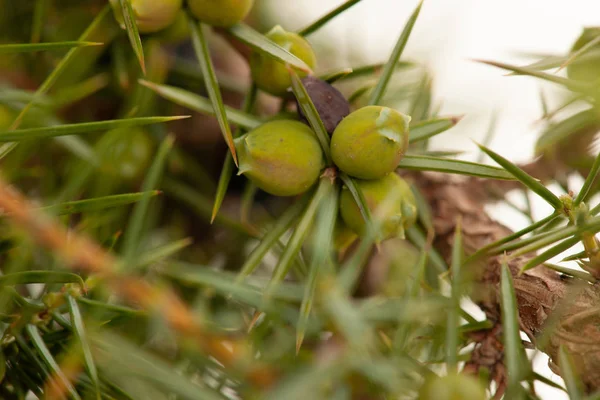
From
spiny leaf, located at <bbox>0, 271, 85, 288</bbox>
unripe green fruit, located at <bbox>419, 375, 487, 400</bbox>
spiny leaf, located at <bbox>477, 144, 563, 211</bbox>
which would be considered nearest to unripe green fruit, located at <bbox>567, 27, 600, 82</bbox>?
spiny leaf, located at <bbox>477, 144, 563, 211</bbox>

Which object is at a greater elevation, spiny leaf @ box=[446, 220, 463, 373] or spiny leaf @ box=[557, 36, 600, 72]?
spiny leaf @ box=[557, 36, 600, 72]

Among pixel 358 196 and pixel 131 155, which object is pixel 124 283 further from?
pixel 131 155

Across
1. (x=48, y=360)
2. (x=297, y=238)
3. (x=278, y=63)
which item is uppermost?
(x=278, y=63)

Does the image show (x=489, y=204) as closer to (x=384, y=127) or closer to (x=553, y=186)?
(x=553, y=186)

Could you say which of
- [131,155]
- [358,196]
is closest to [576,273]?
[358,196]

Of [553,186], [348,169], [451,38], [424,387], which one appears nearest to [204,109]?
[348,169]

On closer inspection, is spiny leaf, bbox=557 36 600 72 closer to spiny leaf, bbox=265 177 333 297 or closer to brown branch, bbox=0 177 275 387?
spiny leaf, bbox=265 177 333 297
